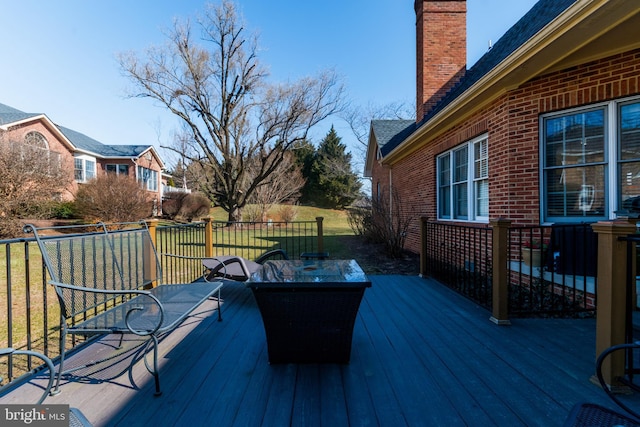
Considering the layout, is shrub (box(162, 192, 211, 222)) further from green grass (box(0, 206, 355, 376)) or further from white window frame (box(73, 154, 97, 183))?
green grass (box(0, 206, 355, 376))

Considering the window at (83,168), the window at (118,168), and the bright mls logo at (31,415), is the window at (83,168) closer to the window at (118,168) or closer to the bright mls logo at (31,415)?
the window at (118,168)

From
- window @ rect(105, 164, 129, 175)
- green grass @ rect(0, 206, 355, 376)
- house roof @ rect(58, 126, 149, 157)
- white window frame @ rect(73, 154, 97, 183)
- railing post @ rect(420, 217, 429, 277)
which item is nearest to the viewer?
green grass @ rect(0, 206, 355, 376)

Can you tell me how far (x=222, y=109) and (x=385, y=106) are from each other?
12625mm

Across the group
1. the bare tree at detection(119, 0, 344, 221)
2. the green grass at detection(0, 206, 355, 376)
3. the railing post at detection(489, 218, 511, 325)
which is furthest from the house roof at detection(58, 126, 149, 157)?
the railing post at detection(489, 218, 511, 325)

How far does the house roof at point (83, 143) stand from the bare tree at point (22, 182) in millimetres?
7375

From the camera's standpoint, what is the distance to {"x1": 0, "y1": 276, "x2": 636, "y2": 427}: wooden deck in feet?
5.60

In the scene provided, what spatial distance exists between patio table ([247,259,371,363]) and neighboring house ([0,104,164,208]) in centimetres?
1633

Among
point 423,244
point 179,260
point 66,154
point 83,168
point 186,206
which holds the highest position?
point 66,154

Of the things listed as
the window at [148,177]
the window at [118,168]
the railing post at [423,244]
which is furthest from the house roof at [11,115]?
the railing post at [423,244]

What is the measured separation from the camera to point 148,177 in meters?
24.3

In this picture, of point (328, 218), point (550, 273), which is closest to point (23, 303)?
point (550, 273)

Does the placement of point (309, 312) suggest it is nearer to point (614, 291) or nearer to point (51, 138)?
point (614, 291)

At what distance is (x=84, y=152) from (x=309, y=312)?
78.3 feet

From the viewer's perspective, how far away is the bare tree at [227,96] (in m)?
14.5
